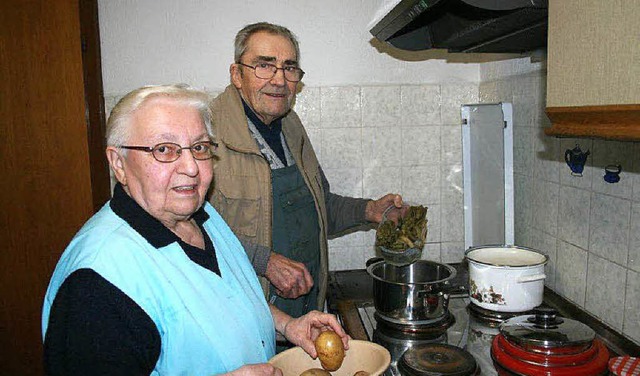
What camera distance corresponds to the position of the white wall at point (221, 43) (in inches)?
84.5

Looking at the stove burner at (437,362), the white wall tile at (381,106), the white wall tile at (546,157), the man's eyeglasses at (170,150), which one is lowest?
the stove burner at (437,362)

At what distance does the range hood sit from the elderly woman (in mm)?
620

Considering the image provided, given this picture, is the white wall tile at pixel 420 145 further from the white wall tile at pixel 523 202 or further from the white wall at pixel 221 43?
the white wall tile at pixel 523 202

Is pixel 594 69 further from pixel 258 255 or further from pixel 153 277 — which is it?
pixel 258 255

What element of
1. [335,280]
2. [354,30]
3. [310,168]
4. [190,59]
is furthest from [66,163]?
[354,30]

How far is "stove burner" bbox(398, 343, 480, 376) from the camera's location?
1.16m

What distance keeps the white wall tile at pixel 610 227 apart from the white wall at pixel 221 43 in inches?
41.2

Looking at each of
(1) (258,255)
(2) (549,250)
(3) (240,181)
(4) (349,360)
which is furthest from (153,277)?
(2) (549,250)

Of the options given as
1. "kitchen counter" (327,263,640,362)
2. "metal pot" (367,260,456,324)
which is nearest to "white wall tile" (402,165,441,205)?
"kitchen counter" (327,263,640,362)

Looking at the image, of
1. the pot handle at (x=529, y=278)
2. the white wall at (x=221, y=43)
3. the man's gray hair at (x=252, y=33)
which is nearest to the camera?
the pot handle at (x=529, y=278)

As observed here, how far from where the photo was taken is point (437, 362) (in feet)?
3.96

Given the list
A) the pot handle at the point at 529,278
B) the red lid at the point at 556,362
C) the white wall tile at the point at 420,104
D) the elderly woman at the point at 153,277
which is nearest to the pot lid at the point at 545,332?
the red lid at the point at 556,362

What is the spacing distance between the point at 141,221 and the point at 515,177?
1.49 m

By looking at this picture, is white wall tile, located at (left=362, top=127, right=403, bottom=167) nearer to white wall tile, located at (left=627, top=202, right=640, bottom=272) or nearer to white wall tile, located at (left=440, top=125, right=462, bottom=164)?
white wall tile, located at (left=440, top=125, right=462, bottom=164)
